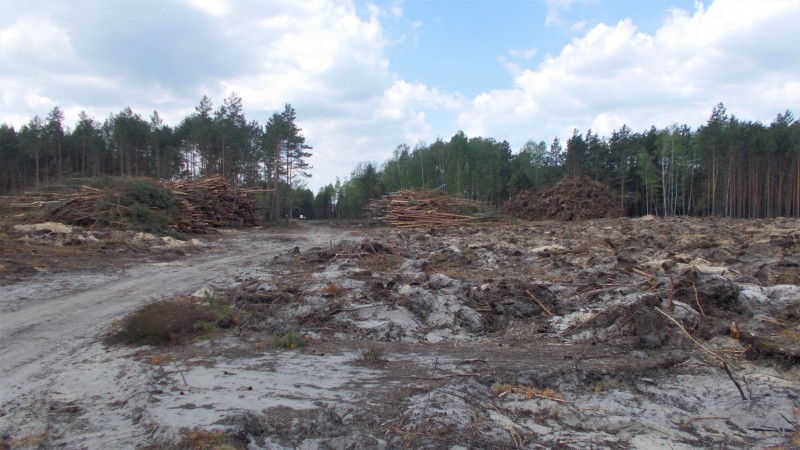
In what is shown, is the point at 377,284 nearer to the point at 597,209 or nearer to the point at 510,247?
the point at 510,247

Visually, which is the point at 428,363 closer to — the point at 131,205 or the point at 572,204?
the point at 131,205

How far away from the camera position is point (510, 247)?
12.8 metres

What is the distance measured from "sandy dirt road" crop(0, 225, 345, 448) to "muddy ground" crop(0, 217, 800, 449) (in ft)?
0.09

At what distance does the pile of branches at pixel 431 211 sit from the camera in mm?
26312

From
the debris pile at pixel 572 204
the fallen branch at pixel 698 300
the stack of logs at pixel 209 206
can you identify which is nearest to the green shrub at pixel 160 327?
the fallen branch at pixel 698 300

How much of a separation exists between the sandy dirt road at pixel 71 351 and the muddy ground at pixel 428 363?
3 cm

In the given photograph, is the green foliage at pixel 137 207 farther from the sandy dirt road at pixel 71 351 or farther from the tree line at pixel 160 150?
the tree line at pixel 160 150

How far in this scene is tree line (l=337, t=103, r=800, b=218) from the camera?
147 feet

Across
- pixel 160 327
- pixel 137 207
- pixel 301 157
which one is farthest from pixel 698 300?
pixel 301 157

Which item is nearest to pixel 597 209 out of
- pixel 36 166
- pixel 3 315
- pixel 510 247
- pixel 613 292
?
pixel 510 247

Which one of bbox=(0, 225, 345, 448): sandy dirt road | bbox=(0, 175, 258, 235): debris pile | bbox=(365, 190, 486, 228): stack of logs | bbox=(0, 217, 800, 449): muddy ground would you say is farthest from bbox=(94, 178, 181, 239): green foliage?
bbox=(365, 190, 486, 228): stack of logs

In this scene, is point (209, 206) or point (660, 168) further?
point (660, 168)

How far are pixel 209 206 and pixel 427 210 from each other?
12.1 metres

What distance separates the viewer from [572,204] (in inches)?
1223
